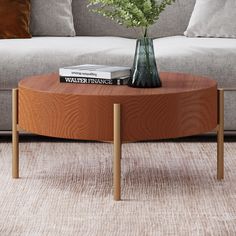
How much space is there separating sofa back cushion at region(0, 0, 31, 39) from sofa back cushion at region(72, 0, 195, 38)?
0.36 meters

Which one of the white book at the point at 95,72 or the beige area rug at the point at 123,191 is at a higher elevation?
the white book at the point at 95,72

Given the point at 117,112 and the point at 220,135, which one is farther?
the point at 220,135

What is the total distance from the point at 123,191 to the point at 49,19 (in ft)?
5.90

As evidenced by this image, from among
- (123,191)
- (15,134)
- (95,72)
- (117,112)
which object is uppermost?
(95,72)

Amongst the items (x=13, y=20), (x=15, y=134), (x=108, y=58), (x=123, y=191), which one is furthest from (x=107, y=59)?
(x=123, y=191)

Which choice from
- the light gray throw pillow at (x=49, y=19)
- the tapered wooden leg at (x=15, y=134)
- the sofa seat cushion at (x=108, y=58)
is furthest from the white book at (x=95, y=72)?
the light gray throw pillow at (x=49, y=19)

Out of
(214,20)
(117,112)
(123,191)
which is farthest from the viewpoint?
(214,20)

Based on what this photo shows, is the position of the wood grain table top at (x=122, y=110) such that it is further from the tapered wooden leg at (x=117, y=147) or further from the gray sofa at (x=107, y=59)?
the gray sofa at (x=107, y=59)

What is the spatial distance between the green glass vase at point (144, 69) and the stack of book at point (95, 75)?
7 centimetres

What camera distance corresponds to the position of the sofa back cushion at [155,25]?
4.77m

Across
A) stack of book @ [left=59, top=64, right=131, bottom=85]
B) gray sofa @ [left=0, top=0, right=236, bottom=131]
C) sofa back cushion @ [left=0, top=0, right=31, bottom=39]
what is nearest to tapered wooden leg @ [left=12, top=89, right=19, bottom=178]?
stack of book @ [left=59, top=64, right=131, bottom=85]

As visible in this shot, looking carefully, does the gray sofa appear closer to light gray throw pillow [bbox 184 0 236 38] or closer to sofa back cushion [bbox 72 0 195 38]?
light gray throw pillow [bbox 184 0 236 38]

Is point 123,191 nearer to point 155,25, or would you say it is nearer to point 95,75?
point 95,75

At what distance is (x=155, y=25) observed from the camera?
4.77 m
